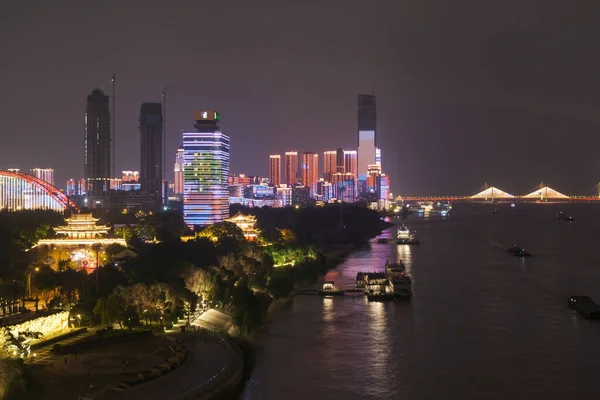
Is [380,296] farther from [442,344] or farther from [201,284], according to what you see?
[201,284]

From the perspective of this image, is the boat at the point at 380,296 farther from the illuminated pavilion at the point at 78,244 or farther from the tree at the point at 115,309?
the tree at the point at 115,309

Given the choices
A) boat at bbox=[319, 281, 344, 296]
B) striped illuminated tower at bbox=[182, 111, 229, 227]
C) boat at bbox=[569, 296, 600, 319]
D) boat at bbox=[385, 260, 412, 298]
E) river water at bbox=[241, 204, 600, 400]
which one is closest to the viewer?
river water at bbox=[241, 204, 600, 400]

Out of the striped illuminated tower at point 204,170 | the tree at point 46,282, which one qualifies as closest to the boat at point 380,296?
the tree at point 46,282

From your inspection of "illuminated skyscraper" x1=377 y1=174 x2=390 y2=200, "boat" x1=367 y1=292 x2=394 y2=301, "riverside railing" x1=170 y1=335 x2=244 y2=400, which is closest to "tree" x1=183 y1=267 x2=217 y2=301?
"riverside railing" x1=170 y1=335 x2=244 y2=400

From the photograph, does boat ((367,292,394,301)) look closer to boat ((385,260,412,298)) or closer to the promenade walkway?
boat ((385,260,412,298))

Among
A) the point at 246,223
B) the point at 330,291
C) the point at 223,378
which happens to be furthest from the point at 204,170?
the point at 223,378

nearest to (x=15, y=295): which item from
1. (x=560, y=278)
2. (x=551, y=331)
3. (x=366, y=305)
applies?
(x=366, y=305)
